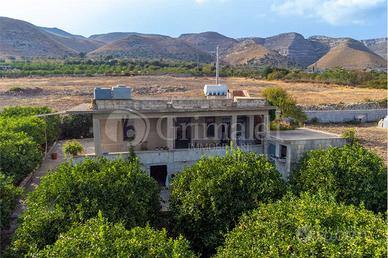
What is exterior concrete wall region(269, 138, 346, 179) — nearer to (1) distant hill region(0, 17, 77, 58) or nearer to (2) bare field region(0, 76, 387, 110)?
(2) bare field region(0, 76, 387, 110)

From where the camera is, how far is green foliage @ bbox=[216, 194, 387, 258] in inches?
336

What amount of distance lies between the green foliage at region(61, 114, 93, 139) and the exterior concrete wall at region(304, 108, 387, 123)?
29.9m

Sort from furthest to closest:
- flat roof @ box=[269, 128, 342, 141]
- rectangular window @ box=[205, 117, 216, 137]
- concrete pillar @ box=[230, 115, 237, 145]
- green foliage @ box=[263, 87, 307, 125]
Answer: green foliage @ box=[263, 87, 307, 125]
rectangular window @ box=[205, 117, 216, 137]
concrete pillar @ box=[230, 115, 237, 145]
flat roof @ box=[269, 128, 342, 141]

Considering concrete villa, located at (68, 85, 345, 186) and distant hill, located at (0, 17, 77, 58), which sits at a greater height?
distant hill, located at (0, 17, 77, 58)

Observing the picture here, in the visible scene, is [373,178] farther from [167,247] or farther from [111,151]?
[111,151]

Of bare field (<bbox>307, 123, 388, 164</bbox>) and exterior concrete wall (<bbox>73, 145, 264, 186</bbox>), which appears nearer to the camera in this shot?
exterior concrete wall (<bbox>73, 145, 264, 186</bbox>)

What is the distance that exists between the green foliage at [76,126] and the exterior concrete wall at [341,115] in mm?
29899

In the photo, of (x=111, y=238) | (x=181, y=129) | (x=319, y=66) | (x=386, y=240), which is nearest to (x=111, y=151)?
(x=181, y=129)

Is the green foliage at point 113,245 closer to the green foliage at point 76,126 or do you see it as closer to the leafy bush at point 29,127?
the leafy bush at point 29,127

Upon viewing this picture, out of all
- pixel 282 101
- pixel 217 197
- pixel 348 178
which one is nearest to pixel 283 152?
pixel 348 178

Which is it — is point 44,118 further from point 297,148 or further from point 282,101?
point 282,101

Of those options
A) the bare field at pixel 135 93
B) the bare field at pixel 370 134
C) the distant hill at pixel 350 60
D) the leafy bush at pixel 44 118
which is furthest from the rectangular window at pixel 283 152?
the distant hill at pixel 350 60

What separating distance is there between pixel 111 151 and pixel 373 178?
1342 centimetres

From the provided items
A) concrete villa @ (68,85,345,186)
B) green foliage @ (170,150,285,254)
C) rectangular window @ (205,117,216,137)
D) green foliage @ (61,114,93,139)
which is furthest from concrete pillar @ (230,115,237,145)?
green foliage @ (61,114,93,139)
